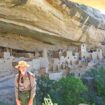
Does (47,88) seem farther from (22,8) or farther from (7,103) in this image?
(22,8)

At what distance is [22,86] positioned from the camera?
3912 millimetres

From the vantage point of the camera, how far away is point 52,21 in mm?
7777

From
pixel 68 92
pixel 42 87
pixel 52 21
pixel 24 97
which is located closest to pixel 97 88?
pixel 68 92

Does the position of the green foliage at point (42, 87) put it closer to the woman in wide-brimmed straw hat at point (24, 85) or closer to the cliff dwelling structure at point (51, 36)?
the cliff dwelling structure at point (51, 36)

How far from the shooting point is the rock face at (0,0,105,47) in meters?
6.82

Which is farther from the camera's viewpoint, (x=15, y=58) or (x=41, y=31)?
(x=15, y=58)

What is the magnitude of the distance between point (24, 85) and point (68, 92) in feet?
13.1

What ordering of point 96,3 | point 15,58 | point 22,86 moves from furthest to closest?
point 15,58 → point 22,86 → point 96,3

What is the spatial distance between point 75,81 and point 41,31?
3.96 ft

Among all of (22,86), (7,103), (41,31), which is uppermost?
(41,31)

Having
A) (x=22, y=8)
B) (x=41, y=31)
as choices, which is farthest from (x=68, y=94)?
(x=22, y=8)

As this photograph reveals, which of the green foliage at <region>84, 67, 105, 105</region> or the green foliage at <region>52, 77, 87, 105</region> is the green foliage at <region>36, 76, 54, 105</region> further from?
the green foliage at <region>84, 67, 105, 105</region>

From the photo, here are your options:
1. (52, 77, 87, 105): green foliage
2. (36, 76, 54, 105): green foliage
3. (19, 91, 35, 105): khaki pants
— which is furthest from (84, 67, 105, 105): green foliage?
(19, 91, 35, 105): khaki pants

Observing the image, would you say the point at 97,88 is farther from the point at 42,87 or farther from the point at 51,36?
the point at 42,87
